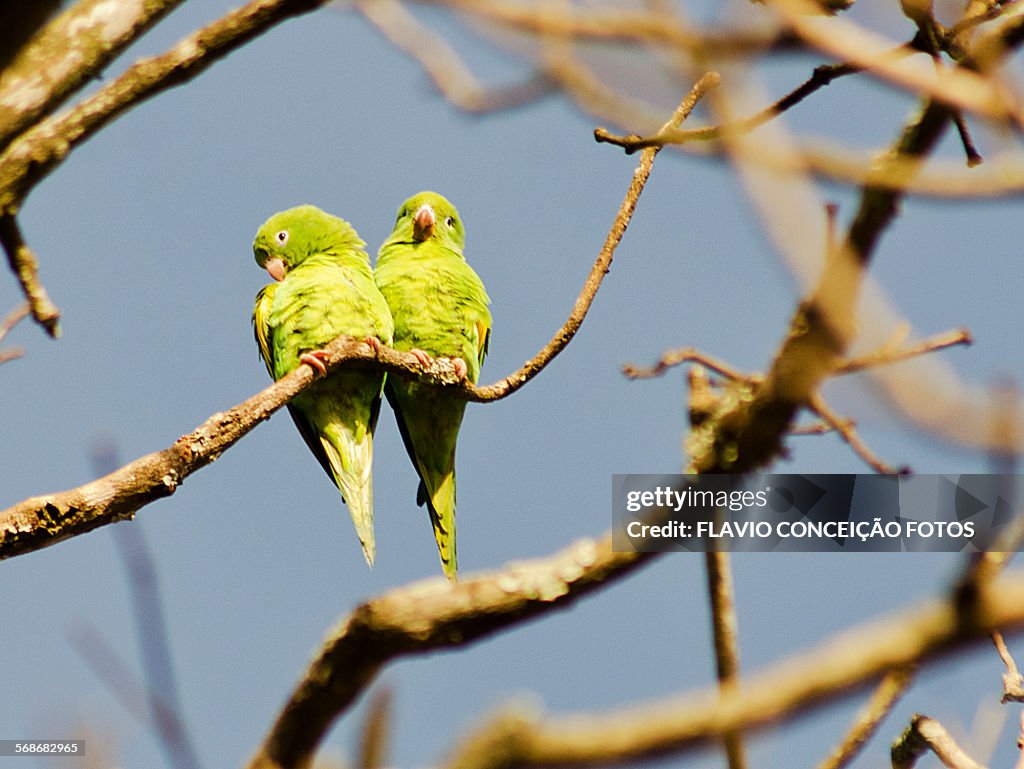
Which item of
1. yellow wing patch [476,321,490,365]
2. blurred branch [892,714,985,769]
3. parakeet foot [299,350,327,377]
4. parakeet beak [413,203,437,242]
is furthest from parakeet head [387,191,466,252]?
blurred branch [892,714,985,769]

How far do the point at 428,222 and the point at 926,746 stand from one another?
4314 mm

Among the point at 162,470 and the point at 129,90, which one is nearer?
the point at 129,90

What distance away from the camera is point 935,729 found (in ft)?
10.7

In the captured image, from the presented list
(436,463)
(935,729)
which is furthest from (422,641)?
(436,463)

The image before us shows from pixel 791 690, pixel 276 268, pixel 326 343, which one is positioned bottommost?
pixel 791 690

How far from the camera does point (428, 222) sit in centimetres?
664

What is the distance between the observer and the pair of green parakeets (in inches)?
232

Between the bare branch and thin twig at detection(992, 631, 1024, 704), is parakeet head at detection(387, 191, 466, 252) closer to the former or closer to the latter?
the bare branch

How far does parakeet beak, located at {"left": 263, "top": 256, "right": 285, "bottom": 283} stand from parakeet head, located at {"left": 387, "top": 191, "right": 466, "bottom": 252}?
69 centimetres

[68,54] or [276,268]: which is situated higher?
[276,268]

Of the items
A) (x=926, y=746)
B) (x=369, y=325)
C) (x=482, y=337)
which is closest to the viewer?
(x=926, y=746)

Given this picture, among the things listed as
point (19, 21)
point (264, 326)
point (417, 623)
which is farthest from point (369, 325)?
point (19, 21)

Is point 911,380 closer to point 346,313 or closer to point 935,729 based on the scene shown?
point 935,729

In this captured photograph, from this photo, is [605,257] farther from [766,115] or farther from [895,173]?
[895,173]
